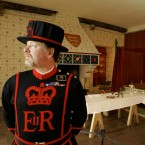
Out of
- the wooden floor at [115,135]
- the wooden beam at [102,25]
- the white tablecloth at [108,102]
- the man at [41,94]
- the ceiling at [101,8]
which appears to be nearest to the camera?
the man at [41,94]

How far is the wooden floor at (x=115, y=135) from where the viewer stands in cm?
249

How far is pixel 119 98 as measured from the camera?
119 inches

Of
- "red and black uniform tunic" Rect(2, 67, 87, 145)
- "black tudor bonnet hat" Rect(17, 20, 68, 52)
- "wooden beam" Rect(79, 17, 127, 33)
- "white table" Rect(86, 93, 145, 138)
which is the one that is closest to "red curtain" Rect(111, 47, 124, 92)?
"white table" Rect(86, 93, 145, 138)

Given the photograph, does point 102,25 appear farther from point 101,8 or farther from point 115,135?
point 115,135

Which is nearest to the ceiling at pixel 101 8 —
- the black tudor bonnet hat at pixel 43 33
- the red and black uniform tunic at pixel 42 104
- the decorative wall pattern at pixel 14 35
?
the decorative wall pattern at pixel 14 35

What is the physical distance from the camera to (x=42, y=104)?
0.93 metres

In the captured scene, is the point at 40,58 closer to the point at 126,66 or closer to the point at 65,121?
the point at 65,121

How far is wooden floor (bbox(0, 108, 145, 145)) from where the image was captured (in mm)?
2494

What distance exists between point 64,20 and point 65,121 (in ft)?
13.0

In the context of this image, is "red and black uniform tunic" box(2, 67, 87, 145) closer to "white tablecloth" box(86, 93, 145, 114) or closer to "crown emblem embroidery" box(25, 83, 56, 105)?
"crown emblem embroidery" box(25, 83, 56, 105)

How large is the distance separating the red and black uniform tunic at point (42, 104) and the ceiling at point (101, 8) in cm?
306

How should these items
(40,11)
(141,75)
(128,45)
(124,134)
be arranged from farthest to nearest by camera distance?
(128,45) < (141,75) < (40,11) < (124,134)

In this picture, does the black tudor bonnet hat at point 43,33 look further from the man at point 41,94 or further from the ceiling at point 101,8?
the ceiling at point 101,8

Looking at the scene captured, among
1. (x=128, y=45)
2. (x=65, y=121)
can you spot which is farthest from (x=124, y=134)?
(x=128, y=45)
